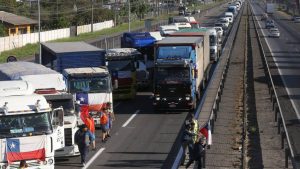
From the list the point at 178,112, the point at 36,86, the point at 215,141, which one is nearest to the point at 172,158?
the point at 215,141

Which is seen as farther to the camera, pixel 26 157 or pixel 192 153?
pixel 192 153

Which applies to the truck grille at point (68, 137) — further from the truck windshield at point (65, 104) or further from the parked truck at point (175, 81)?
the parked truck at point (175, 81)

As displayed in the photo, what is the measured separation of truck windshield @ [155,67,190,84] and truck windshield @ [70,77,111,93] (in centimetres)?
448

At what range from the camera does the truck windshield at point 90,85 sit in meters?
26.7

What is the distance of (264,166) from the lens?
19.6 m

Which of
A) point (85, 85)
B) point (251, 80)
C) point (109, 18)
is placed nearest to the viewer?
point (85, 85)

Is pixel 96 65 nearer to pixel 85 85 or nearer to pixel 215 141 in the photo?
pixel 85 85

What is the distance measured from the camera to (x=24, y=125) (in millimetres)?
17578

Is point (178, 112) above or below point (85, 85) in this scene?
below

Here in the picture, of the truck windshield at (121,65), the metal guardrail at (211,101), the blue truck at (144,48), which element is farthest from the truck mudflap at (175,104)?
the blue truck at (144,48)

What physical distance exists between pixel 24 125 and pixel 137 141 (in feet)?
24.2

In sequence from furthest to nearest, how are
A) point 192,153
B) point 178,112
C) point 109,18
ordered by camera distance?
point 109,18 → point 178,112 → point 192,153

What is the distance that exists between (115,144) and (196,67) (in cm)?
945

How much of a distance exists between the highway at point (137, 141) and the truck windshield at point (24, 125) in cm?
303
